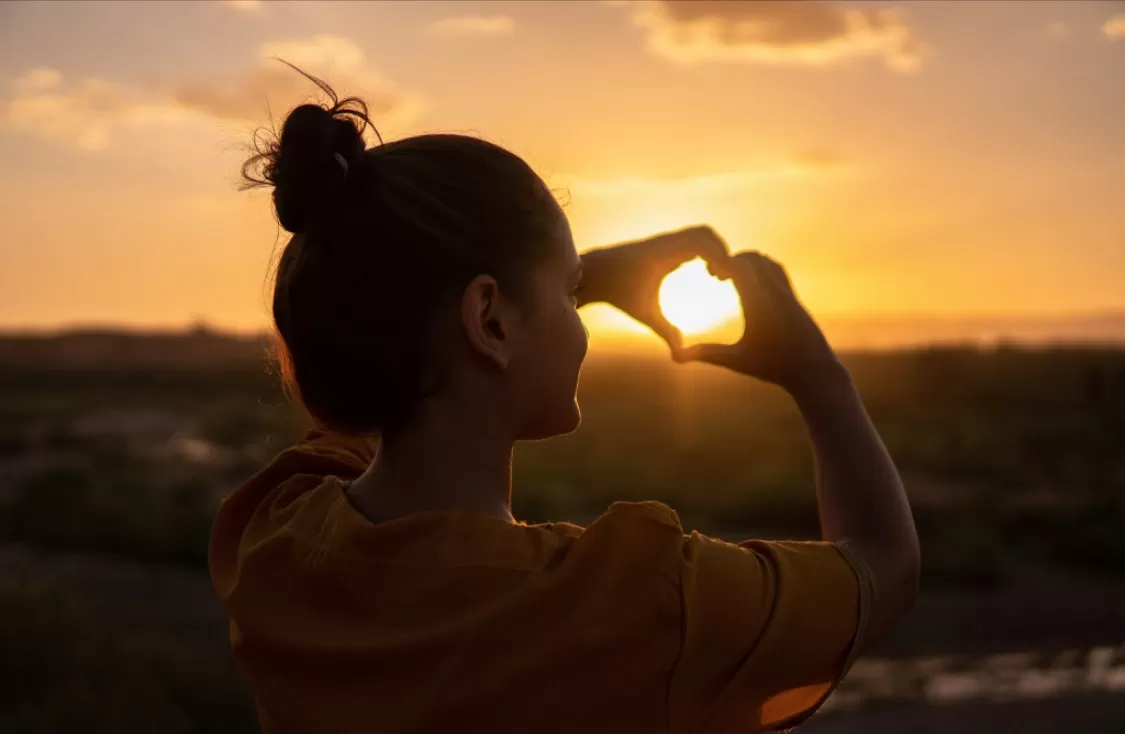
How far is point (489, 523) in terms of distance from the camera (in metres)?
1.30

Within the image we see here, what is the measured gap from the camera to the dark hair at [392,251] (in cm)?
136

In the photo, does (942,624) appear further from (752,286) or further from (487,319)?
(487,319)

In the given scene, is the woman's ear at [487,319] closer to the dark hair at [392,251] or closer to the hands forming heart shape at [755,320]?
the dark hair at [392,251]

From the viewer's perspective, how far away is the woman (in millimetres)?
1214

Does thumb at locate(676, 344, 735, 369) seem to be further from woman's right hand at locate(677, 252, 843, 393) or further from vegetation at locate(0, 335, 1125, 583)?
vegetation at locate(0, 335, 1125, 583)

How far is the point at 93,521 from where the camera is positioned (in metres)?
13.2

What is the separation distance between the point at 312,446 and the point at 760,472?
688 inches

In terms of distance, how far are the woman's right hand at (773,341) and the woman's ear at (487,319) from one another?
0.23 m

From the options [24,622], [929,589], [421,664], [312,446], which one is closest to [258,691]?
[421,664]

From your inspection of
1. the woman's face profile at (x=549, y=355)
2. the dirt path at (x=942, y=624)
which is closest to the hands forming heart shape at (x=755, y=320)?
the woman's face profile at (x=549, y=355)

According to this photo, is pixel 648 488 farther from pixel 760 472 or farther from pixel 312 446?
pixel 312 446

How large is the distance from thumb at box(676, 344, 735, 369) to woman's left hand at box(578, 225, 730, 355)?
0.04 feet

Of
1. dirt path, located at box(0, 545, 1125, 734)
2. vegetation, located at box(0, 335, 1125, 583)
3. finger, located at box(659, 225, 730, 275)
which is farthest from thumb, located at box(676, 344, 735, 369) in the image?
dirt path, located at box(0, 545, 1125, 734)

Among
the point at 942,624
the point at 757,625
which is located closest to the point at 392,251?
the point at 757,625
